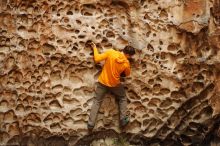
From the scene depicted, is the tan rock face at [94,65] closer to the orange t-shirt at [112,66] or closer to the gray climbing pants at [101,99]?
the gray climbing pants at [101,99]

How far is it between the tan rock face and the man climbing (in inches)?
3.8

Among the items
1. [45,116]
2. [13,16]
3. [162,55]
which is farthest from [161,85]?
[13,16]

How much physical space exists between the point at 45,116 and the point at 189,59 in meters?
1.73

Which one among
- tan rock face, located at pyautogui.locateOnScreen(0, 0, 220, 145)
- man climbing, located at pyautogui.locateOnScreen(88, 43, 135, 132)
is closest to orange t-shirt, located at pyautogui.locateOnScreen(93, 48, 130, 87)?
man climbing, located at pyautogui.locateOnScreen(88, 43, 135, 132)

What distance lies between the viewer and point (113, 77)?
711cm

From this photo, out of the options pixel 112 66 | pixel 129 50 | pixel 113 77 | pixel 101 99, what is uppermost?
pixel 129 50

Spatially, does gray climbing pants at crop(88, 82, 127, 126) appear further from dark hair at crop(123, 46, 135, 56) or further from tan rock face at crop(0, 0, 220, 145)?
dark hair at crop(123, 46, 135, 56)

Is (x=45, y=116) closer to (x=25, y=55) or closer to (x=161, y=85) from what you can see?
(x=25, y=55)

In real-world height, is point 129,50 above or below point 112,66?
above

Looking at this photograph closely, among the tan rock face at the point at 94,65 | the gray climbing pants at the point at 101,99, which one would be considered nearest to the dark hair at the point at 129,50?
the tan rock face at the point at 94,65

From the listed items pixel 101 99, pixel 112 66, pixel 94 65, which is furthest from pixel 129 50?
Answer: pixel 101 99

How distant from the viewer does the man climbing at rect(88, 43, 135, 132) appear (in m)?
7.07

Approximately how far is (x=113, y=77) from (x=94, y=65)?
321mm

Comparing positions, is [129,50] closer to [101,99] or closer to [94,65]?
[94,65]
